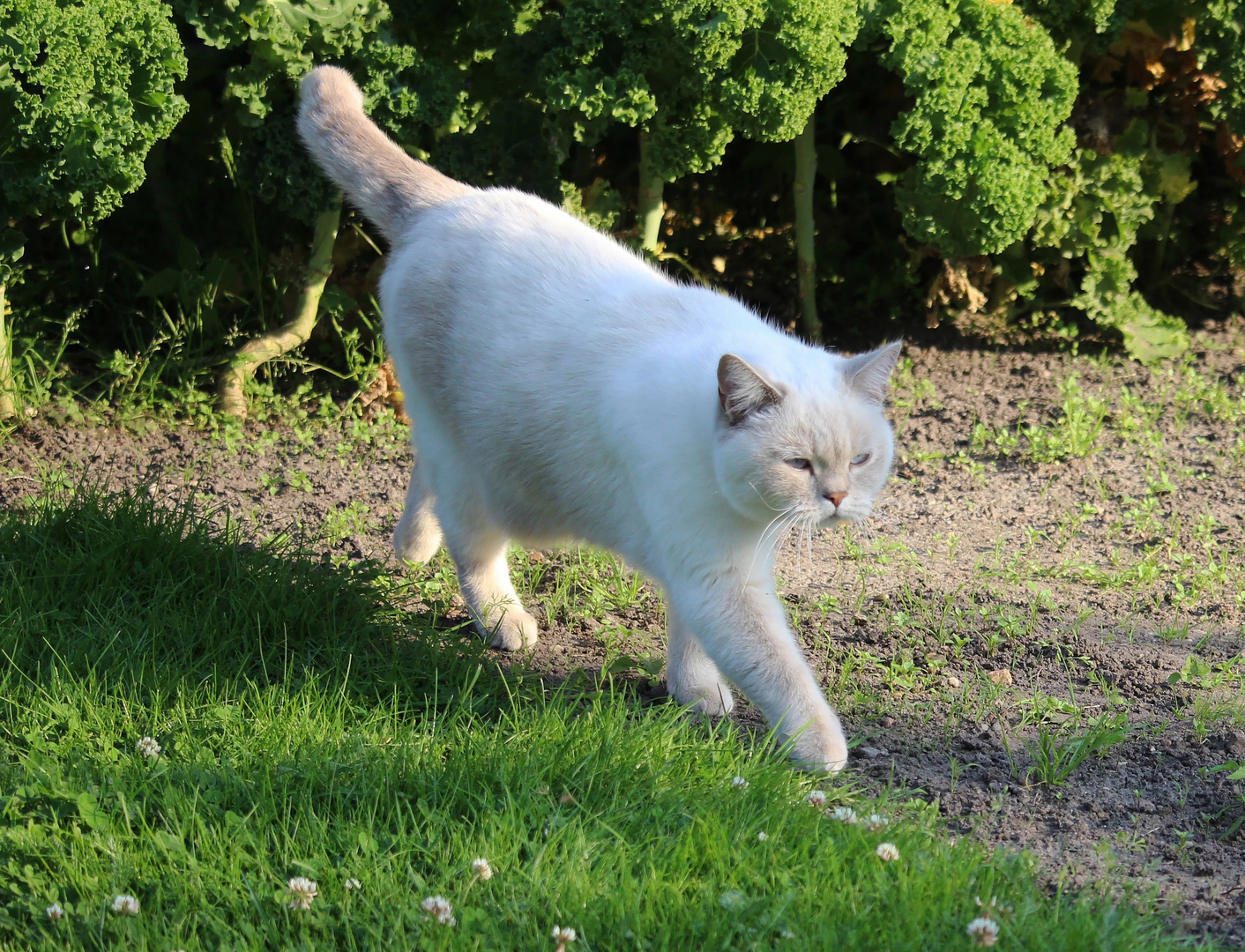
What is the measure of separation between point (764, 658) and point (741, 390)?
65 centimetres

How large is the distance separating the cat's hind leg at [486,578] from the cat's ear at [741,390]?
41.1 inches

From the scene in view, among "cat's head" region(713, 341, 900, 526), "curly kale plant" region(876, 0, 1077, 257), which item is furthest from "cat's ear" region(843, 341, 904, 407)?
"curly kale plant" region(876, 0, 1077, 257)

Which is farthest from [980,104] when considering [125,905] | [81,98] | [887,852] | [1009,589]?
[125,905]

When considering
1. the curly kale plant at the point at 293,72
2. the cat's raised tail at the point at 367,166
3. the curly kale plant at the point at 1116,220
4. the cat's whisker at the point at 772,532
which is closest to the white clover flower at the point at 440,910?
the cat's whisker at the point at 772,532

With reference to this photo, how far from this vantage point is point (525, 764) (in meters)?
2.48

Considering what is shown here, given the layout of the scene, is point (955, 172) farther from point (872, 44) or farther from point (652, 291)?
point (652, 291)

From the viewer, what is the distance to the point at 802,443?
2734mm

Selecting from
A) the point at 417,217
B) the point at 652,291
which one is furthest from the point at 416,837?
the point at 417,217

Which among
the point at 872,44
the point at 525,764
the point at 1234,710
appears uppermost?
the point at 872,44

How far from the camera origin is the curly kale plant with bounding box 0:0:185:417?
379cm

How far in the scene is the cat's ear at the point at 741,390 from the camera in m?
2.60

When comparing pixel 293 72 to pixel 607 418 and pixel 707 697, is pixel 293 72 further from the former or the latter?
pixel 707 697

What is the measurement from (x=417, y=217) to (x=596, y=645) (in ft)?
4.61

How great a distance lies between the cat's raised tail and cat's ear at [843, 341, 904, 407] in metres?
1.47
